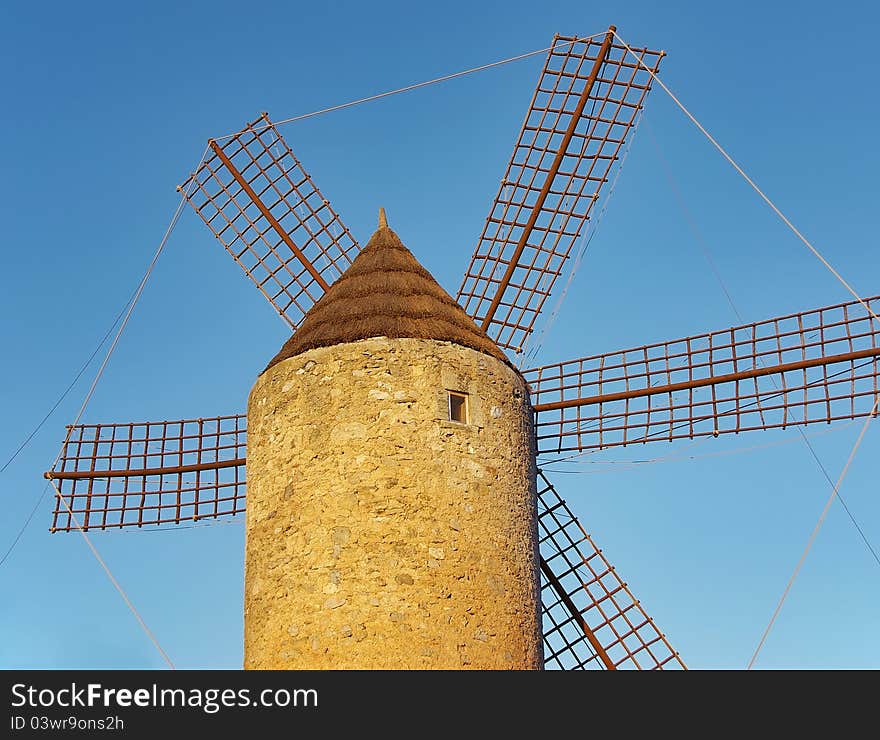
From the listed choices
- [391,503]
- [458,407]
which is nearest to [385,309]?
[458,407]

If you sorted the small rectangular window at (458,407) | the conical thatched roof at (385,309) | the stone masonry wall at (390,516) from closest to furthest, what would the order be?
the stone masonry wall at (390,516), the small rectangular window at (458,407), the conical thatched roof at (385,309)

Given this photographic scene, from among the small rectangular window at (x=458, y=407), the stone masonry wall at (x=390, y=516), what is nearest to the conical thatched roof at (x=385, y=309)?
the stone masonry wall at (x=390, y=516)

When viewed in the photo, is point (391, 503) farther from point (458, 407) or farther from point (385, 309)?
point (385, 309)

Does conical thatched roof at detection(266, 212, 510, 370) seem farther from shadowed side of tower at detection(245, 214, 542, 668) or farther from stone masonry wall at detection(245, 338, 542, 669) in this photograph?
stone masonry wall at detection(245, 338, 542, 669)

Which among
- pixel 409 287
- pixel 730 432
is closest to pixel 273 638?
pixel 409 287

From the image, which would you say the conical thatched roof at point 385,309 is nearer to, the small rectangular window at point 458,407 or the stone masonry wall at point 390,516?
the stone masonry wall at point 390,516

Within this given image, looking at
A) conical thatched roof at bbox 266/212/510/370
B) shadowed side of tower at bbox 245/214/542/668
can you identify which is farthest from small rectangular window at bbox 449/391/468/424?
conical thatched roof at bbox 266/212/510/370

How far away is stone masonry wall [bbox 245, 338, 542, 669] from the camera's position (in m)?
9.09

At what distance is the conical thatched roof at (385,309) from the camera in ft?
33.2

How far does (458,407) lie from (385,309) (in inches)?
38.8

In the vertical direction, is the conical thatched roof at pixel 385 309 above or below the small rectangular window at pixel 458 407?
above

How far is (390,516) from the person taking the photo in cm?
930
